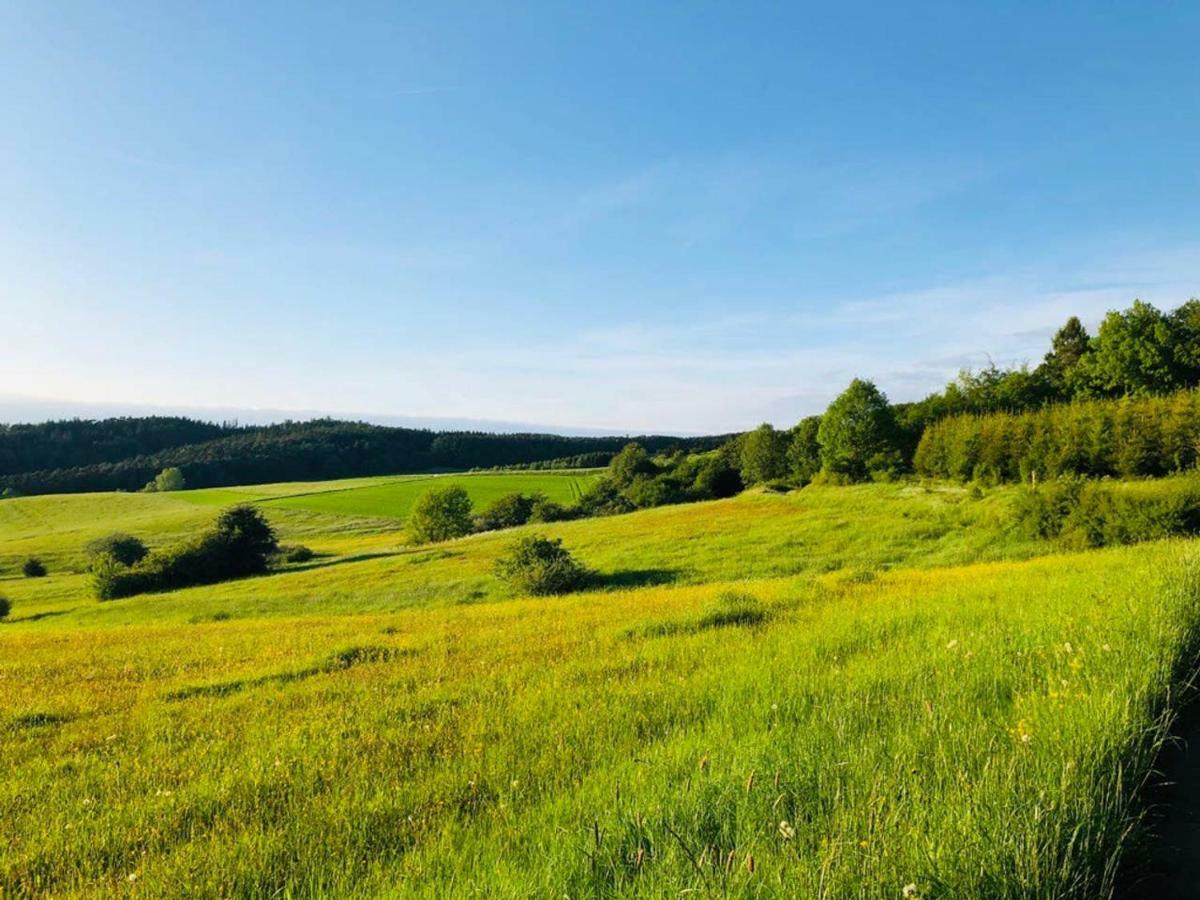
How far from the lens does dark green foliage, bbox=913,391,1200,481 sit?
119 ft

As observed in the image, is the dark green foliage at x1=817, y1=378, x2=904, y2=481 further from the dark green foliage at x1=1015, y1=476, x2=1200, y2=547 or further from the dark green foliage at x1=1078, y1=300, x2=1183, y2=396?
the dark green foliage at x1=1015, y1=476, x2=1200, y2=547

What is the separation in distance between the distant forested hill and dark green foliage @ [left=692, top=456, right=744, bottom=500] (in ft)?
241

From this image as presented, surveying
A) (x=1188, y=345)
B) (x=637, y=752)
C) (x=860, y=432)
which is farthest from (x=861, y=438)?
(x=637, y=752)

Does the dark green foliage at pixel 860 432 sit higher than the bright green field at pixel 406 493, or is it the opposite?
the dark green foliage at pixel 860 432

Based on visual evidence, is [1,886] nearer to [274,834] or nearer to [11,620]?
[274,834]

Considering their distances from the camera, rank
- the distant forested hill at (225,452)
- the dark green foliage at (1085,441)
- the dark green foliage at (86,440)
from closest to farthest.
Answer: the dark green foliage at (1085,441) → the distant forested hill at (225,452) → the dark green foliage at (86,440)

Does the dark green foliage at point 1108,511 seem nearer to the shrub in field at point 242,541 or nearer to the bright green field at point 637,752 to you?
the bright green field at point 637,752

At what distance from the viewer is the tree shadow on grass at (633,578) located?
29.0 metres

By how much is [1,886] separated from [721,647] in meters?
7.11

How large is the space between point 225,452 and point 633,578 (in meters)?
165

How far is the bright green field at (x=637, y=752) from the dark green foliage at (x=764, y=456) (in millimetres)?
79322

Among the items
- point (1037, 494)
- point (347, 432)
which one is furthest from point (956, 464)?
point (347, 432)

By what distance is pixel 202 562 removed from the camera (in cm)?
5156

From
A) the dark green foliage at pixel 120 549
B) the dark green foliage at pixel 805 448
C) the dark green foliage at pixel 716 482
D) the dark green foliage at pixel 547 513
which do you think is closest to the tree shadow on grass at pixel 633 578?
the dark green foliage at pixel 547 513
